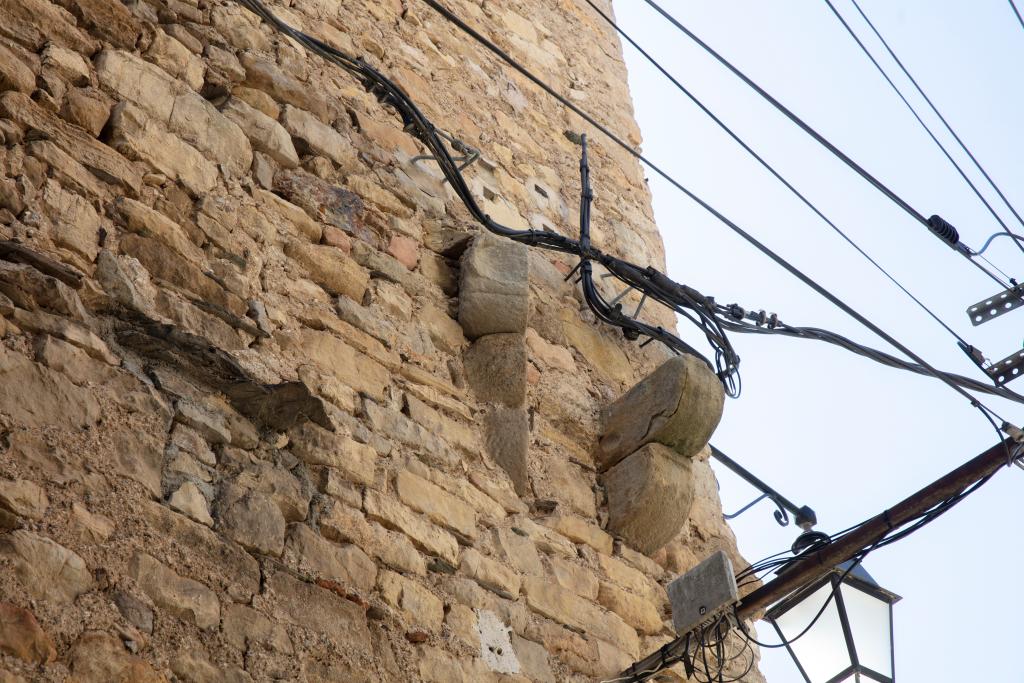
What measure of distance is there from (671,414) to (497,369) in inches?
20.6

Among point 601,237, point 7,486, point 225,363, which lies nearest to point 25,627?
point 7,486

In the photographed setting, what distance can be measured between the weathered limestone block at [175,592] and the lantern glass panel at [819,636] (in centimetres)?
143

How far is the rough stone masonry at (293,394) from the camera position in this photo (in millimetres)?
2338

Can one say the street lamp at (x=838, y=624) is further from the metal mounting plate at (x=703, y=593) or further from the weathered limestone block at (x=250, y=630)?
the weathered limestone block at (x=250, y=630)

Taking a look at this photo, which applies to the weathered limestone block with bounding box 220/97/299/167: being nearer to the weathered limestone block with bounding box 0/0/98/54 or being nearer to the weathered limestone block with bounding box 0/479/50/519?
the weathered limestone block with bounding box 0/0/98/54

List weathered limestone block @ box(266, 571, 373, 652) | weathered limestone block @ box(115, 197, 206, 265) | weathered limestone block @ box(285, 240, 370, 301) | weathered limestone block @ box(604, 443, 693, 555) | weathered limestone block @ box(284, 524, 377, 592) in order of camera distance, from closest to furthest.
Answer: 1. weathered limestone block @ box(266, 571, 373, 652)
2. weathered limestone block @ box(284, 524, 377, 592)
3. weathered limestone block @ box(115, 197, 206, 265)
4. weathered limestone block @ box(285, 240, 370, 301)
5. weathered limestone block @ box(604, 443, 693, 555)

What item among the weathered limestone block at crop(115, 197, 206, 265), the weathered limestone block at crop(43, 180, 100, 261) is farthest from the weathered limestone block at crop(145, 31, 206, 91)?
the weathered limestone block at crop(43, 180, 100, 261)

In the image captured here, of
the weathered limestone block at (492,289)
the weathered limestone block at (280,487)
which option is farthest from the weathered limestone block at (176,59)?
the weathered limestone block at (280,487)

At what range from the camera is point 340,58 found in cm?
376

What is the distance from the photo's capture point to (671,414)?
11.9 ft

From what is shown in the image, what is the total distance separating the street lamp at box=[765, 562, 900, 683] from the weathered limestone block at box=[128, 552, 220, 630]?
4.64 ft

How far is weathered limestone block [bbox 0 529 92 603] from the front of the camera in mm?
2111

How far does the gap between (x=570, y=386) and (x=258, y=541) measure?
145 cm

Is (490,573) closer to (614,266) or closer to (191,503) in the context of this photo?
(191,503)
